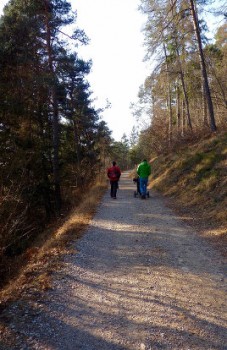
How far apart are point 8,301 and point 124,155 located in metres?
84.0

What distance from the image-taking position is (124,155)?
290 ft

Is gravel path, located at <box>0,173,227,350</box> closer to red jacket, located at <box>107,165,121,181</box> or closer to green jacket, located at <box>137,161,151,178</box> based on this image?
green jacket, located at <box>137,161,151,178</box>

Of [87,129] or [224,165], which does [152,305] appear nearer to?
[224,165]

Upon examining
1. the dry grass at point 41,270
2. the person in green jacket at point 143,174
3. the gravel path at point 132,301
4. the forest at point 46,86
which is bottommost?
the gravel path at point 132,301

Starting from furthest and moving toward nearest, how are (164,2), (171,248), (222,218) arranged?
1. (164,2)
2. (222,218)
3. (171,248)

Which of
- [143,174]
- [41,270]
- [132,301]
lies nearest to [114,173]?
[143,174]

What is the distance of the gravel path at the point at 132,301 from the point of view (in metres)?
3.74

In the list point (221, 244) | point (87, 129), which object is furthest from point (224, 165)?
point (87, 129)

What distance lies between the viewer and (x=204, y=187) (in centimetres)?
1276

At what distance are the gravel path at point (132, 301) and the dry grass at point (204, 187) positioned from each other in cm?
152

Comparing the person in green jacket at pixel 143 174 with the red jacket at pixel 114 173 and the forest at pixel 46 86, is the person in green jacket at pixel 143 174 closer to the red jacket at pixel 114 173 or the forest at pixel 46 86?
the red jacket at pixel 114 173

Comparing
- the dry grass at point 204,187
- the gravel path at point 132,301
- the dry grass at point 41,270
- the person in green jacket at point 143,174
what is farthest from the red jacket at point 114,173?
the gravel path at point 132,301

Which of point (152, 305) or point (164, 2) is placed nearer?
point (152, 305)

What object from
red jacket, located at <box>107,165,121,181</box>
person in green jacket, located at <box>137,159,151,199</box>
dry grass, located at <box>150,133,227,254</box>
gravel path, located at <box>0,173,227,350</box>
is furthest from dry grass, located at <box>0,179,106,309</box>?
person in green jacket, located at <box>137,159,151,199</box>
